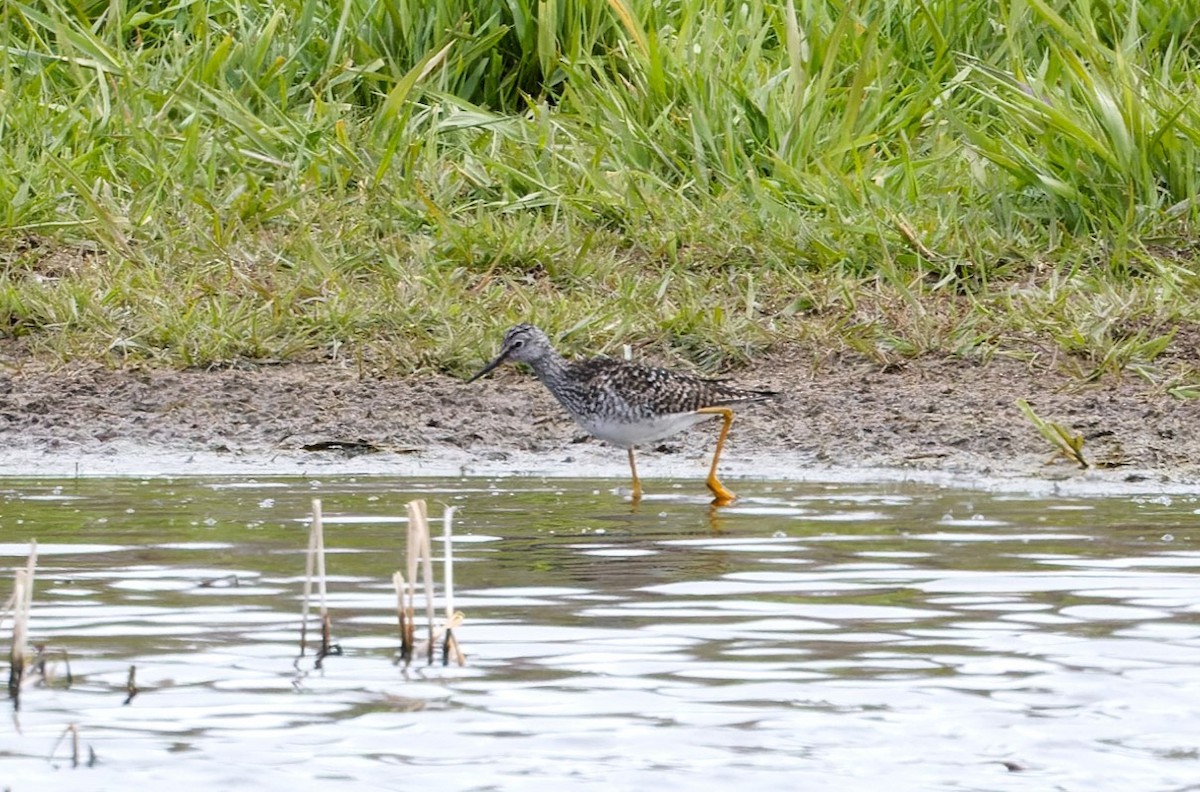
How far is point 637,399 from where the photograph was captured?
8.52 metres

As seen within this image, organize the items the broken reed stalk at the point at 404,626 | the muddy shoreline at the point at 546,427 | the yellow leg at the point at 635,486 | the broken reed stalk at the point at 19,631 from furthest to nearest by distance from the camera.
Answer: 1. the muddy shoreline at the point at 546,427
2. the yellow leg at the point at 635,486
3. the broken reed stalk at the point at 404,626
4. the broken reed stalk at the point at 19,631

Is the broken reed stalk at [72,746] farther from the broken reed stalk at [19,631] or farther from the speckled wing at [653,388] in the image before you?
the speckled wing at [653,388]

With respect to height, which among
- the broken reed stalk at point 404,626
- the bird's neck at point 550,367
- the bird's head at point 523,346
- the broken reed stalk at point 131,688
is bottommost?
the broken reed stalk at point 131,688

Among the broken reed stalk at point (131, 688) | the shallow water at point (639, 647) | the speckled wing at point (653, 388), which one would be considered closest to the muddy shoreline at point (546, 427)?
the speckled wing at point (653, 388)

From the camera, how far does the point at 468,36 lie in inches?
471

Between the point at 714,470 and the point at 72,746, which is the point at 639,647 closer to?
the point at 72,746

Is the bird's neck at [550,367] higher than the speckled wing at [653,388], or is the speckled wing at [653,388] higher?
the bird's neck at [550,367]

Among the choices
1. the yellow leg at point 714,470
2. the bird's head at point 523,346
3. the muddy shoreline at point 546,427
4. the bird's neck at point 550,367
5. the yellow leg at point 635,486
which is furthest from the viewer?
the bird's head at point 523,346

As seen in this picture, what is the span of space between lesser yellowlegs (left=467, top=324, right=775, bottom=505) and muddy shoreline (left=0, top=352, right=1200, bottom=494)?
0.28m

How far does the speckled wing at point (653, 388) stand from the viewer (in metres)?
8.55

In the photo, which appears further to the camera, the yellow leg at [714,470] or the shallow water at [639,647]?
the yellow leg at [714,470]

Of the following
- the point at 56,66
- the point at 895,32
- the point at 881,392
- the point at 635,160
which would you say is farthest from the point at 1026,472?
the point at 56,66

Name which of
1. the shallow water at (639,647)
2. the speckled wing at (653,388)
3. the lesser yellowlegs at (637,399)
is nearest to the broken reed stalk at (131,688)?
the shallow water at (639,647)

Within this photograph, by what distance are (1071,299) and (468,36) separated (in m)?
3.67
